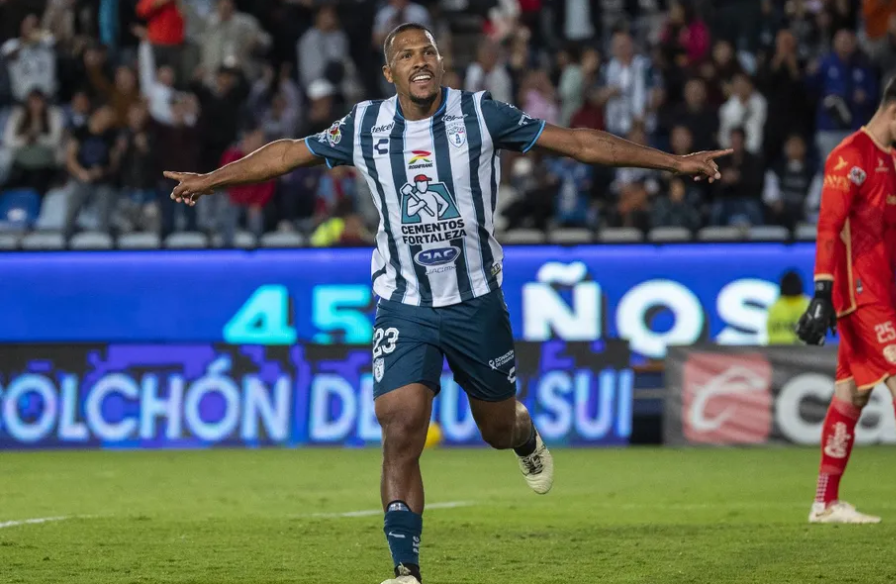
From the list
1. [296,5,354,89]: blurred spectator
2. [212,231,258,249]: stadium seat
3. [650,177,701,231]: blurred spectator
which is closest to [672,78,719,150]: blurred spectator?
[650,177,701,231]: blurred spectator

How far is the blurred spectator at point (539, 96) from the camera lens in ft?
63.3

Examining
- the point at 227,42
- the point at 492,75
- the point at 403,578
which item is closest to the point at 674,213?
the point at 492,75

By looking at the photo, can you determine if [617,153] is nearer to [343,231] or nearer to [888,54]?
[343,231]

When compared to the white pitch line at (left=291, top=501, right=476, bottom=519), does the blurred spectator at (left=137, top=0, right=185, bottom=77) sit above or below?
above

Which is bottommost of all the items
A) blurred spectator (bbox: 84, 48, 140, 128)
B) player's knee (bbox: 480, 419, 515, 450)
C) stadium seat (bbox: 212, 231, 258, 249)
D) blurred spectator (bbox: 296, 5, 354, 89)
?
player's knee (bbox: 480, 419, 515, 450)

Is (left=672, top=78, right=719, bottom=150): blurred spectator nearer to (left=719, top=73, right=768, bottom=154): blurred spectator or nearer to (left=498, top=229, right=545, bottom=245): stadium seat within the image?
(left=719, top=73, right=768, bottom=154): blurred spectator

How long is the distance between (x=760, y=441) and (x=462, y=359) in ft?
27.4

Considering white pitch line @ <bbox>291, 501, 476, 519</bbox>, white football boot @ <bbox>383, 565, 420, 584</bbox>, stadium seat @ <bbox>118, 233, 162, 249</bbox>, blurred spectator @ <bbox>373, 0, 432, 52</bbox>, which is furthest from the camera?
blurred spectator @ <bbox>373, 0, 432, 52</bbox>

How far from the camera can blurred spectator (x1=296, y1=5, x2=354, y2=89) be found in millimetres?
20344

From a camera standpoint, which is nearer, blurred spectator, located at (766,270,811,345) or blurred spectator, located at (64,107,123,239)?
blurred spectator, located at (766,270,811,345)

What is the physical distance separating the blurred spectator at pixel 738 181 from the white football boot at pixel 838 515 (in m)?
9.14

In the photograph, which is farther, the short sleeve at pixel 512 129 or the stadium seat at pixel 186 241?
the stadium seat at pixel 186 241

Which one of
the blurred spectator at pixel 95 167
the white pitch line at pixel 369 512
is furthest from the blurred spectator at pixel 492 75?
the white pitch line at pixel 369 512

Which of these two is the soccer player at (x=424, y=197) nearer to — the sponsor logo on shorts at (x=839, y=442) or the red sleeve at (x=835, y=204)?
the red sleeve at (x=835, y=204)
